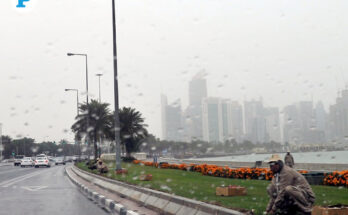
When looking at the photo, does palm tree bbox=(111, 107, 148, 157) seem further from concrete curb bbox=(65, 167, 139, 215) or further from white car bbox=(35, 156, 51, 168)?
concrete curb bbox=(65, 167, 139, 215)

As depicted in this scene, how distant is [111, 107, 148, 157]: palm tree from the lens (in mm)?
74562

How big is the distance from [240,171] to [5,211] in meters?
13.3

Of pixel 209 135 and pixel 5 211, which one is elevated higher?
pixel 209 135

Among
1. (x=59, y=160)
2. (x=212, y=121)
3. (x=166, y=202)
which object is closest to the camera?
(x=166, y=202)

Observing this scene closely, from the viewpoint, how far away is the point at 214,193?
15.2 meters

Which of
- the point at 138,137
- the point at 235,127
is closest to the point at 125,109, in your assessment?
the point at 138,137

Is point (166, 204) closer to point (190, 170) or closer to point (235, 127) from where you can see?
point (190, 170)

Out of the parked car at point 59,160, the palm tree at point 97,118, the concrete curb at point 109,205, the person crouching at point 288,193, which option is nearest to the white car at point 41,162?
the palm tree at point 97,118

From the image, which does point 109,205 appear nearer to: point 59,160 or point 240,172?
point 240,172

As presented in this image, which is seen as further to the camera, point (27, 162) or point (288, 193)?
point (27, 162)

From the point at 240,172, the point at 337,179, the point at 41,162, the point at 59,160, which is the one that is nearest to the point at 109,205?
the point at 337,179

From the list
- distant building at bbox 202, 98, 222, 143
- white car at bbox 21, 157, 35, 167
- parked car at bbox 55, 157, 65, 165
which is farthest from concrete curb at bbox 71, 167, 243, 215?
parked car at bbox 55, 157, 65, 165

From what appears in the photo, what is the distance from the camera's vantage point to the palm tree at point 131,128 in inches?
2936

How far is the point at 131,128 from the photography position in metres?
75.1
